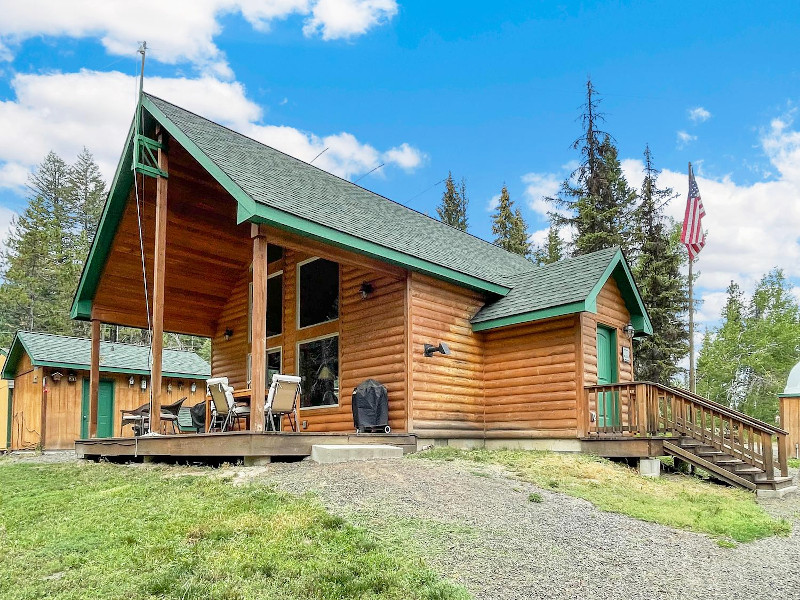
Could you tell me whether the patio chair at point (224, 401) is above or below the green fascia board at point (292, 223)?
below

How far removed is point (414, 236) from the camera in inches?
510

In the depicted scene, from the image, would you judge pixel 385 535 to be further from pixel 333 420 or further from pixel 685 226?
pixel 685 226

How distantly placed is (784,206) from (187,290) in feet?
191

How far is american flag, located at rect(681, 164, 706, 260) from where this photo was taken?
14.8 m

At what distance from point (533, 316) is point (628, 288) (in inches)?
105

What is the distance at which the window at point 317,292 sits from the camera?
1269 cm

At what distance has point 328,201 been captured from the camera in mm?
11359

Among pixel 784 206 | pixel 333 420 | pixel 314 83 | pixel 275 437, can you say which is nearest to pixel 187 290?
pixel 333 420

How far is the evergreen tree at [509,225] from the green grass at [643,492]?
25.3 meters

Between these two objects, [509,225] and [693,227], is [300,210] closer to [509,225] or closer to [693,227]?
[693,227]

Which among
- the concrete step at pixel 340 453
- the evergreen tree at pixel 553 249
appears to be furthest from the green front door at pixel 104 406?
the evergreen tree at pixel 553 249

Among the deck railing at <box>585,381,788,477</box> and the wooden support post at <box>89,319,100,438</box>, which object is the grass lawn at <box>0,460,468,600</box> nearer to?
the wooden support post at <box>89,319,100,438</box>

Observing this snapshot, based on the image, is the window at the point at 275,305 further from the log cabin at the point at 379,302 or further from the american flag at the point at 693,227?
the american flag at the point at 693,227

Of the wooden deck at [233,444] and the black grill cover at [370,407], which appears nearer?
the wooden deck at [233,444]
